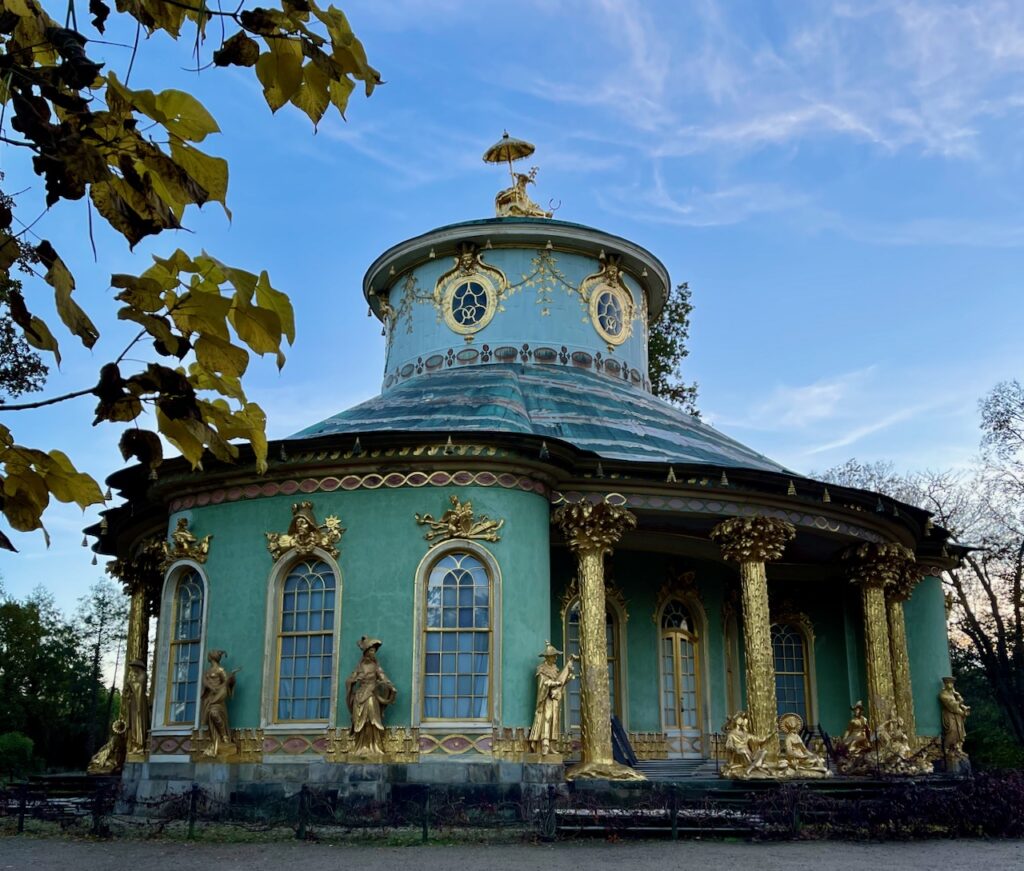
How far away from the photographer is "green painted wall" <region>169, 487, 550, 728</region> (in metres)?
15.1

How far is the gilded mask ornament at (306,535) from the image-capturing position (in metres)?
15.7

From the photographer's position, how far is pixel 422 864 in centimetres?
1077

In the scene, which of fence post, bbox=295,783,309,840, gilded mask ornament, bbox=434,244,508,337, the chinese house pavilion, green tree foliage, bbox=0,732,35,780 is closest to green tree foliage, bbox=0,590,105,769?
green tree foliage, bbox=0,732,35,780

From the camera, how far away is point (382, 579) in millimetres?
15375

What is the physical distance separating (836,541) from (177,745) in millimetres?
11538

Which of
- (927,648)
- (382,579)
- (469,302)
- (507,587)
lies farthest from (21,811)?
(927,648)

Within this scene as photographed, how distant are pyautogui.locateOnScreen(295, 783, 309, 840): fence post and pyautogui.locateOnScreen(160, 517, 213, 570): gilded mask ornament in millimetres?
4327

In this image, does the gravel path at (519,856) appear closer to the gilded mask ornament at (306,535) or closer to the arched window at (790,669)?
the gilded mask ornament at (306,535)

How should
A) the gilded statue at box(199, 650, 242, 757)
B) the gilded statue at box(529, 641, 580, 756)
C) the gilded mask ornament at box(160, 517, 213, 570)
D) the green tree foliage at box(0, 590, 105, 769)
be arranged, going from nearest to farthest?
the gilded statue at box(529, 641, 580, 756) < the gilded statue at box(199, 650, 242, 757) < the gilded mask ornament at box(160, 517, 213, 570) < the green tree foliage at box(0, 590, 105, 769)

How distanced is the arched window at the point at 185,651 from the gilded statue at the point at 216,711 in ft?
1.95

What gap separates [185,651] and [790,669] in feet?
38.1

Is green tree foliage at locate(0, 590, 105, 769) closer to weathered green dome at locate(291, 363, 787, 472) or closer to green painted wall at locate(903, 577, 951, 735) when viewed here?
weathered green dome at locate(291, 363, 787, 472)

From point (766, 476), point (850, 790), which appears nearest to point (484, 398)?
point (766, 476)

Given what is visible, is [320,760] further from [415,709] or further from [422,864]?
[422,864]
